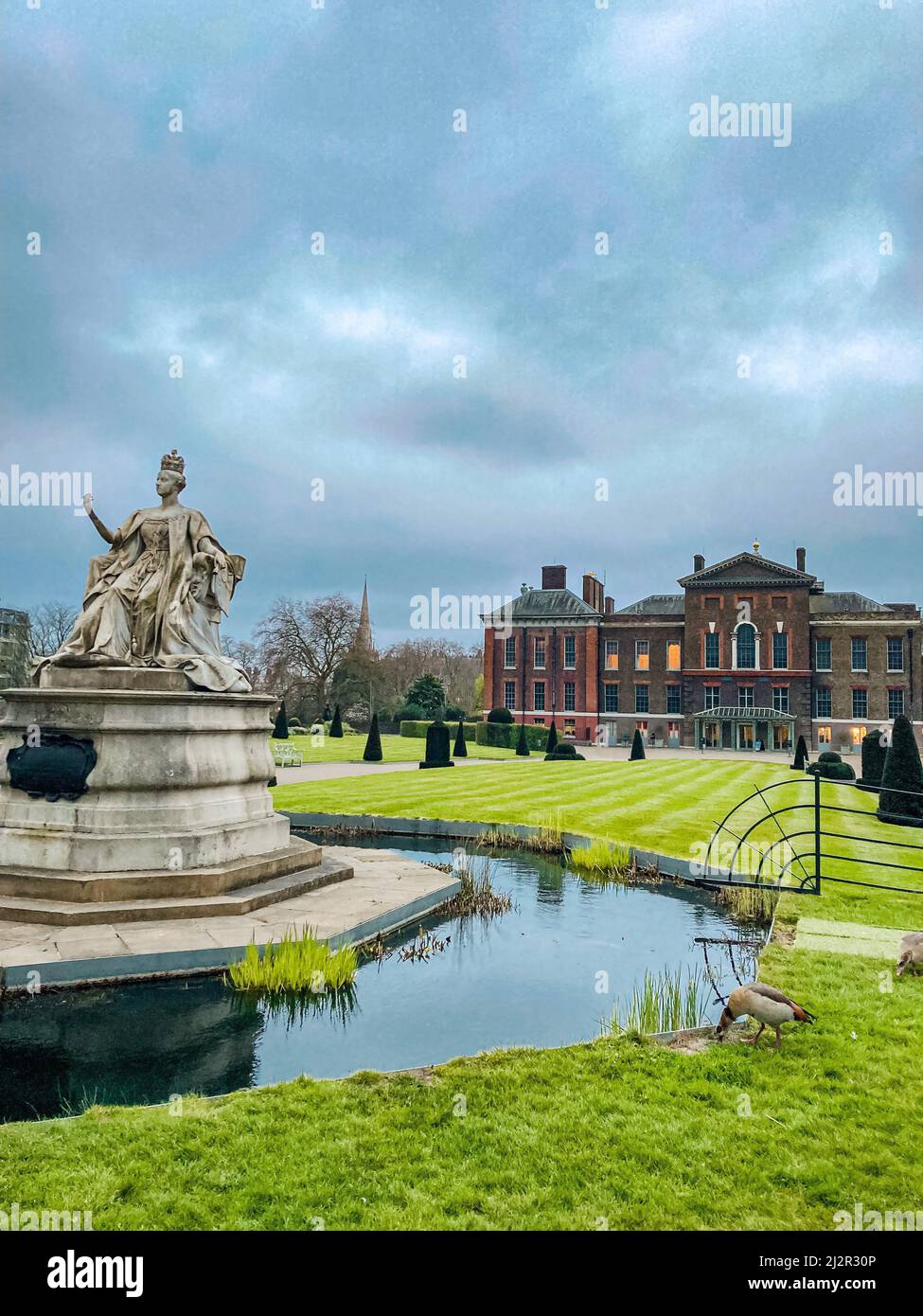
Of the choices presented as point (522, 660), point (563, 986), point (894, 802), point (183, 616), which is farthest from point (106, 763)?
point (522, 660)

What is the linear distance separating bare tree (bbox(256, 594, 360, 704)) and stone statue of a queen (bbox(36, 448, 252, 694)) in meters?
49.4

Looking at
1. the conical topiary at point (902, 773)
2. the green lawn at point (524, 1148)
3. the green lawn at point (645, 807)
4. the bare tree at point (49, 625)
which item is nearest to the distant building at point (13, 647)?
the bare tree at point (49, 625)

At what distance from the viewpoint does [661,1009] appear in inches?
229

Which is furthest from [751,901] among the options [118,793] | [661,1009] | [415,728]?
[415,728]


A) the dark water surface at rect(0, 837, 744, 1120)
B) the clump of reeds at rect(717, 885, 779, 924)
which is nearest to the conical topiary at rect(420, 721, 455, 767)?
the clump of reeds at rect(717, 885, 779, 924)

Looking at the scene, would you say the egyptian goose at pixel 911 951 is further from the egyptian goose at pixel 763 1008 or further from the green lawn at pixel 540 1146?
the egyptian goose at pixel 763 1008

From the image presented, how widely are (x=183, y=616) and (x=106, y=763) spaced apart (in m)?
1.98

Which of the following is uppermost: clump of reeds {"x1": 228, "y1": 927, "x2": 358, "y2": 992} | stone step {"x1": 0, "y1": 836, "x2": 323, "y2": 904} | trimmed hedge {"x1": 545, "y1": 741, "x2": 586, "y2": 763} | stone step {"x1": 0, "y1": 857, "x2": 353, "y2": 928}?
stone step {"x1": 0, "y1": 836, "x2": 323, "y2": 904}

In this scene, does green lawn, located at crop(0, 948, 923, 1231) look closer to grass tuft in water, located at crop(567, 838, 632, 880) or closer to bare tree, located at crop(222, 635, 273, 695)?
grass tuft in water, located at crop(567, 838, 632, 880)

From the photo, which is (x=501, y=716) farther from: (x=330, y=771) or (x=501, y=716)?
(x=330, y=771)

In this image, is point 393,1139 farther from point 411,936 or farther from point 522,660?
point 522,660

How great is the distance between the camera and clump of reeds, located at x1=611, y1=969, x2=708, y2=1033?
18.2ft

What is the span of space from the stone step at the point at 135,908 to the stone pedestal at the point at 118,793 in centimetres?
6

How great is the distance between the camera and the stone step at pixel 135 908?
23.7ft
